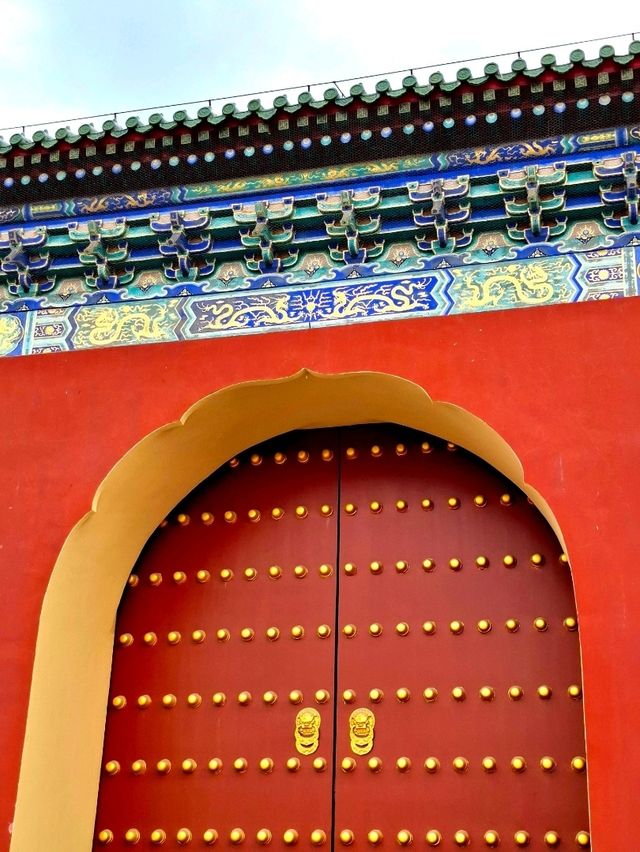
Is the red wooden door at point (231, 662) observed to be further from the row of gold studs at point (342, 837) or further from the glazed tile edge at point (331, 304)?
the glazed tile edge at point (331, 304)

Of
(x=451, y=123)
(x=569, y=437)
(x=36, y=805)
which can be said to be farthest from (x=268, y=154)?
(x=36, y=805)

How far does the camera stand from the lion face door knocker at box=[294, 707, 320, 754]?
448 cm

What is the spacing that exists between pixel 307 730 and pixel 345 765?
231 mm

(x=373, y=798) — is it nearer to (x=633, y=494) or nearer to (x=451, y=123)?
(x=633, y=494)

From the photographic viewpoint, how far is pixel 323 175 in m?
5.04


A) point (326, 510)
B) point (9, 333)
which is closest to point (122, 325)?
point (9, 333)

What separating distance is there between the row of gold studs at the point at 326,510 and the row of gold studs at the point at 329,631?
0.53m

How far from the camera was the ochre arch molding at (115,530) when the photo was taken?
438 cm

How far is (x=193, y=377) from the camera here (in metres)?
4.88

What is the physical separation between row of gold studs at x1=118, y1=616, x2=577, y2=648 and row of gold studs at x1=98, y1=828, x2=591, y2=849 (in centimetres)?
80

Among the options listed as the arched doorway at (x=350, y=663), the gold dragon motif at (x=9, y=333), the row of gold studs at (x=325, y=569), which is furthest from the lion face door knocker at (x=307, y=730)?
the gold dragon motif at (x=9, y=333)

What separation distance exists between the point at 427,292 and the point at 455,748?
199 centimetres

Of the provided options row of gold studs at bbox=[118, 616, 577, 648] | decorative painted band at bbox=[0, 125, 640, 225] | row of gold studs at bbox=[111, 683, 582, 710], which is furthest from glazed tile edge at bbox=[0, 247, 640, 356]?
row of gold studs at bbox=[111, 683, 582, 710]

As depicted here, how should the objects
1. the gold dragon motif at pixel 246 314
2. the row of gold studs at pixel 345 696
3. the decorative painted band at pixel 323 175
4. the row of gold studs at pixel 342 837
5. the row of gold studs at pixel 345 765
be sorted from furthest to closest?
1. the gold dragon motif at pixel 246 314
2. the decorative painted band at pixel 323 175
3. the row of gold studs at pixel 345 696
4. the row of gold studs at pixel 345 765
5. the row of gold studs at pixel 342 837
